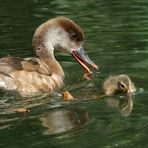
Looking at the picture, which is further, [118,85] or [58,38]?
[58,38]

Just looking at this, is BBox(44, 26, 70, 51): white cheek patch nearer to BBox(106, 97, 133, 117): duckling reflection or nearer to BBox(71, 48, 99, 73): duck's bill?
BBox(71, 48, 99, 73): duck's bill

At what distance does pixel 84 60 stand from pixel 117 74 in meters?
0.71

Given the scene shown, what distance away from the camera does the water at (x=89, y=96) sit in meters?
7.11

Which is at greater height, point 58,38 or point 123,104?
point 58,38

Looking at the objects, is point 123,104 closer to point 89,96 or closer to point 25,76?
point 89,96

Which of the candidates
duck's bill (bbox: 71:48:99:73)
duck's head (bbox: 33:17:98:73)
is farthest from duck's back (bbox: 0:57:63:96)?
duck's bill (bbox: 71:48:99:73)

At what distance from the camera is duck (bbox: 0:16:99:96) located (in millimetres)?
9023

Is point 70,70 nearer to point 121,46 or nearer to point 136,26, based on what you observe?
point 121,46

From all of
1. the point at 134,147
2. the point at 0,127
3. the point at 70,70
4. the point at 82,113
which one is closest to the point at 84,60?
the point at 70,70

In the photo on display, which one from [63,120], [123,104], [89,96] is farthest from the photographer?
[89,96]

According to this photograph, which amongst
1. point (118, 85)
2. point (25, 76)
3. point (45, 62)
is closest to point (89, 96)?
point (118, 85)

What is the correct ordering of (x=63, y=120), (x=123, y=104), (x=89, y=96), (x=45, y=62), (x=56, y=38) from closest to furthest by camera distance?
(x=63, y=120)
(x=123, y=104)
(x=89, y=96)
(x=45, y=62)
(x=56, y=38)

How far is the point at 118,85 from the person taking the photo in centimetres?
897

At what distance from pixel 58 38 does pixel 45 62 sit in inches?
18.6
